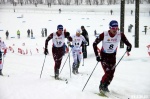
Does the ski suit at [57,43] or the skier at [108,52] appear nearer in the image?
the skier at [108,52]

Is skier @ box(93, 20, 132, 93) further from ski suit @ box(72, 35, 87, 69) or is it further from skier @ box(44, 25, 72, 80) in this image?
ski suit @ box(72, 35, 87, 69)

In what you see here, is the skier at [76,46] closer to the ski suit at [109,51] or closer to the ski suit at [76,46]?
the ski suit at [76,46]

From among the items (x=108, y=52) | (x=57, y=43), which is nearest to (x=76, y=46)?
(x=57, y=43)

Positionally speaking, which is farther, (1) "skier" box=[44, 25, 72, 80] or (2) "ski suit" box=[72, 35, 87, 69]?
(2) "ski suit" box=[72, 35, 87, 69]

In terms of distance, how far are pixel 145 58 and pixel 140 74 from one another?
3.62 meters

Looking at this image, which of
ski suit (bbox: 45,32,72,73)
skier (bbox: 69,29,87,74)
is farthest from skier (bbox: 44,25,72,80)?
skier (bbox: 69,29,87,74)

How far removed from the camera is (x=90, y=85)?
29.2 ft

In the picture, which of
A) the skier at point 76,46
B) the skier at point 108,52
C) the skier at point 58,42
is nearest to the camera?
the skier at point 108,52

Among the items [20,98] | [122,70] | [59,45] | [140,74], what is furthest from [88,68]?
[20,98]

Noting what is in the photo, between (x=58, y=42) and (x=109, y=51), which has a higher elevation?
(x=58, y=42)

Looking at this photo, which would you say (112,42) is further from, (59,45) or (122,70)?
(122,70)

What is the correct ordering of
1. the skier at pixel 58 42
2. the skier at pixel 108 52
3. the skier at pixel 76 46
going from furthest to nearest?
the skier at pixel 76 46, the skier at pixel 58 42, the skier at pixel 108 52

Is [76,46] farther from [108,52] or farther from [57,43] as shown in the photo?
[108,52]

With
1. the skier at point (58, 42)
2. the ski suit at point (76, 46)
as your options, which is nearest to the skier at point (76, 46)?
the ski suit at point (76, 46)
